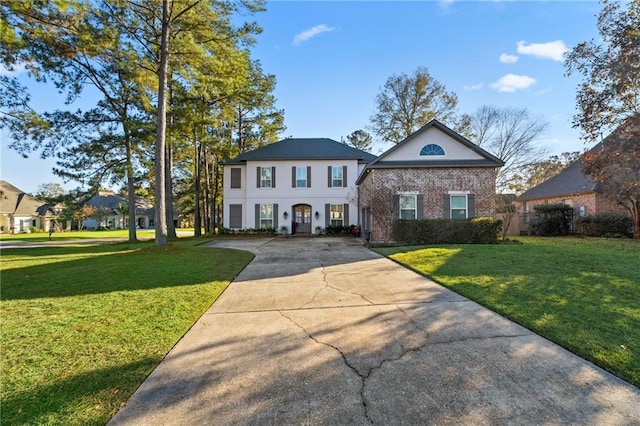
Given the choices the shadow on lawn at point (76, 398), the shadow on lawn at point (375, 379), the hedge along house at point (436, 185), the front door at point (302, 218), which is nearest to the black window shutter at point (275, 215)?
the front door at point (302, 218)

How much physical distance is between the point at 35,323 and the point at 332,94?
1436 centimetres

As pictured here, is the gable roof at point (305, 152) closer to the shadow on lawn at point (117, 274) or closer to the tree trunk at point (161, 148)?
the tree trunk at point (161, 148)

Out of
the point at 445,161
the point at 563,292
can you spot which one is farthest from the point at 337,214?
the point at 563,292

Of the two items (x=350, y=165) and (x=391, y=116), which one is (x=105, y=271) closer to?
(x=350, y=165)

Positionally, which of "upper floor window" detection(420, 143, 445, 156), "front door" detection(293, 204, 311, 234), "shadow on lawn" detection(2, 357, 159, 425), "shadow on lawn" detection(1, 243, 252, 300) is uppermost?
"upper floor window" detection(420, 143, 445, 156)

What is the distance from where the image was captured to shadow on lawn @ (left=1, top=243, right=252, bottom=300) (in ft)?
19.8

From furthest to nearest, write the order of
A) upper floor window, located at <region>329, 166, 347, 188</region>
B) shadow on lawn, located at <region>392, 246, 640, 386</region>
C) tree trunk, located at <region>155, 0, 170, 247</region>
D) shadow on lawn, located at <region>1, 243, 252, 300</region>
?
upper floor window, located at <region>329, 166, 347, 188</region> → tree trunk, located at <region>155, 0, 170, 247</region> → shadow on lawn, located at <region>1, 243, 252, 300</region> → shadow on lawn, located at <region>392, 246, 640, 386</region>

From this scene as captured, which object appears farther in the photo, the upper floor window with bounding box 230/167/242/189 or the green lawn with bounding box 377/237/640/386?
the upper floor window with bounding box 230/167/242/189

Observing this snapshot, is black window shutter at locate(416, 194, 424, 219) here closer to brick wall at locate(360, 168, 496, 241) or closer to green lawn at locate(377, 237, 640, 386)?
brick wall at locate(360, 168, 496, 241)

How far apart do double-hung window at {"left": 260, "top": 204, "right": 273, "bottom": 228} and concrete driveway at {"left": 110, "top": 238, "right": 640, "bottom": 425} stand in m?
17.3

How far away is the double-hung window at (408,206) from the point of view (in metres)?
14.9

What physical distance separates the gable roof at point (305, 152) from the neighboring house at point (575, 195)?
13.0 metres

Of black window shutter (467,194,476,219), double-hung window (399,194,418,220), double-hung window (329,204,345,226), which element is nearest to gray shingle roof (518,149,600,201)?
black window shutter (467,194,476,219)

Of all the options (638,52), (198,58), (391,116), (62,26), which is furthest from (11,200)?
(638,52)
